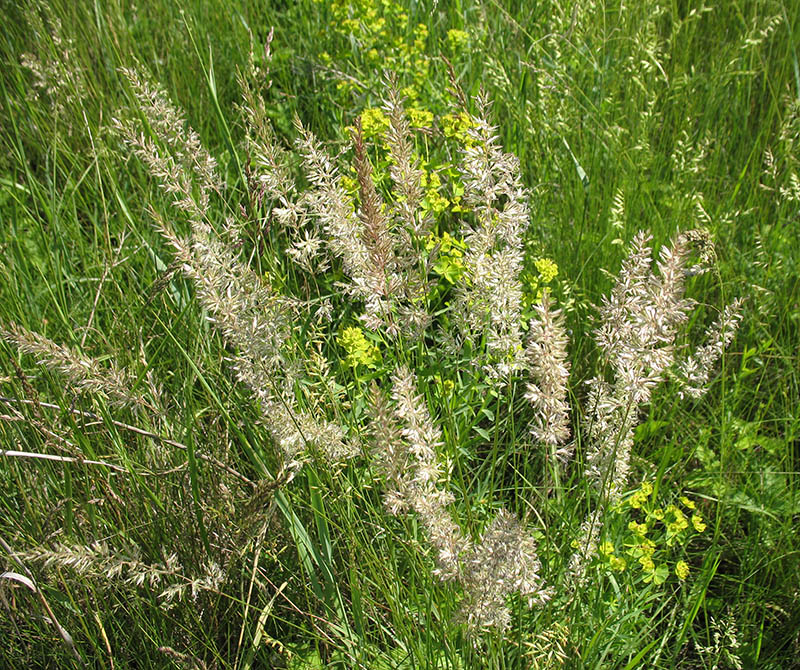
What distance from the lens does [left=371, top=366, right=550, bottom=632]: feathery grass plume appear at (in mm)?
1156

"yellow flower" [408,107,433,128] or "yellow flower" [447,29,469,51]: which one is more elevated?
"yellow flower" [447,29,469,51]

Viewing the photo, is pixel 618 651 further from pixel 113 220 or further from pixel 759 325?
pixel 113 220

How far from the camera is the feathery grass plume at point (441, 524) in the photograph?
1156mm

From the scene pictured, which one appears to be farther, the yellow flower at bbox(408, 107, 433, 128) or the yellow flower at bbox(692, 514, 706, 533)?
the yellow flower at bbox(408, 107, 433, 128)

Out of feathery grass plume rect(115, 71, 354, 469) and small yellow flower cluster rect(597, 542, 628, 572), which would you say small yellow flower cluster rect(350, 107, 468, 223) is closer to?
feathery grass plume rect(115, 71, 354, 469)

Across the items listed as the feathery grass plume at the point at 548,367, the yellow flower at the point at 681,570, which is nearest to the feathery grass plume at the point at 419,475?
the feathery grass plume at the point at 548,367

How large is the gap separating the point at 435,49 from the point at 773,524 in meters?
2.24

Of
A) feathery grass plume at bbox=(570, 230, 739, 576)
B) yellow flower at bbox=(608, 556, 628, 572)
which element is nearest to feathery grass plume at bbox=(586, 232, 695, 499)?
feathery grass plume at bbox=(570, 230, 739, 576)

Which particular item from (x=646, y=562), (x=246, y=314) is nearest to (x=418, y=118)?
(x=246, y=314)

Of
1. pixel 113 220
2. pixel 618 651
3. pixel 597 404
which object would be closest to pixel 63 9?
pixel 113 220

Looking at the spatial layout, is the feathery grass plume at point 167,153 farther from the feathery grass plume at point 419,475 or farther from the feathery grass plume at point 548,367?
the feathery grass plume at point 548,367

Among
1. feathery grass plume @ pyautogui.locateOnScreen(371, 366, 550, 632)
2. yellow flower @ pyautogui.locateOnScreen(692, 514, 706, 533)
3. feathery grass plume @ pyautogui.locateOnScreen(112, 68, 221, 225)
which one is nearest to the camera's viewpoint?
feathery grass plume @ pyautogui.locateOnScreen(371, 366, 550, 632)

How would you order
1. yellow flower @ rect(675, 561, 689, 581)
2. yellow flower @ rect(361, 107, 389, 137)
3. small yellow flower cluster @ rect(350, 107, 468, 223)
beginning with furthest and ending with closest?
yellow flower @ rect(361, 107, 389, 137) < small yellow flower cluster @ rect(350, 107, 468, 223) < yellow flower @ rect(675, 561, 689, 581)

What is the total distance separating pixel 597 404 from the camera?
1401mm
